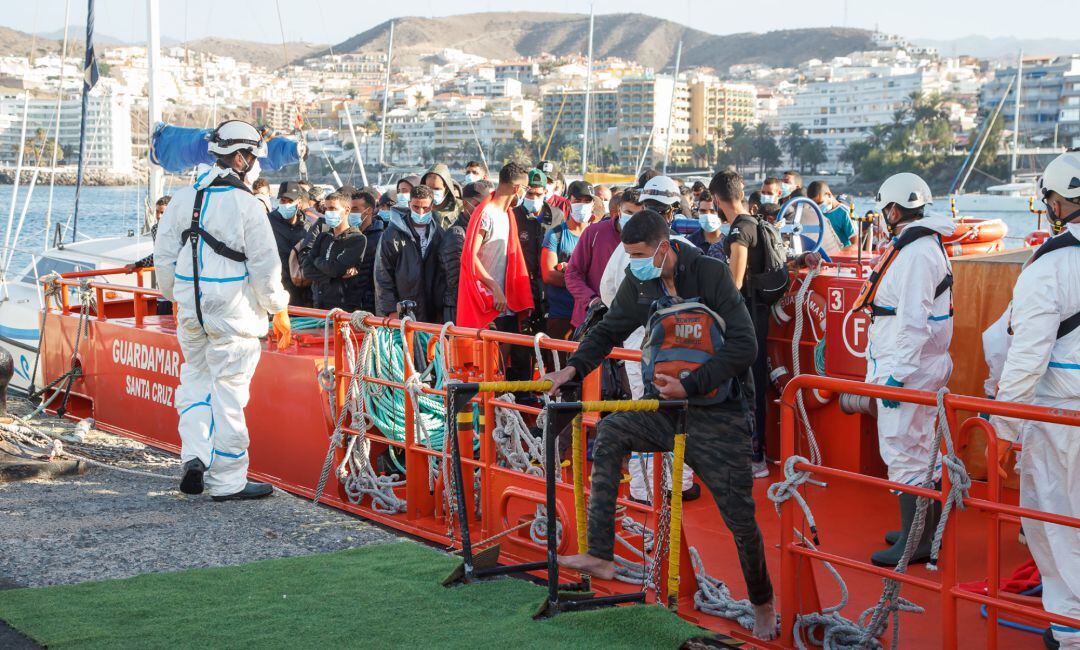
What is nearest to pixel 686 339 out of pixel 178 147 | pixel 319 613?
pixel 319 613

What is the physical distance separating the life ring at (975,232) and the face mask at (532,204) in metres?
3.06

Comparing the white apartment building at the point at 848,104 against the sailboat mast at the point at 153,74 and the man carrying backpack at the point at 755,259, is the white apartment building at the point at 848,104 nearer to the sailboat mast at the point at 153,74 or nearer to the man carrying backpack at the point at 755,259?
the sailboat mast at the point at 153,74

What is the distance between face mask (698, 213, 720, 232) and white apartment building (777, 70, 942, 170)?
457ft

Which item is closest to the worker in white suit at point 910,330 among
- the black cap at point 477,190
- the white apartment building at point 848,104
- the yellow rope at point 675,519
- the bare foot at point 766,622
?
the bare foot at point 766,622

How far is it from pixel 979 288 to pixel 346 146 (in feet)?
322

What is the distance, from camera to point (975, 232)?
7379 millimetres

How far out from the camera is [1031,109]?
5025 inches

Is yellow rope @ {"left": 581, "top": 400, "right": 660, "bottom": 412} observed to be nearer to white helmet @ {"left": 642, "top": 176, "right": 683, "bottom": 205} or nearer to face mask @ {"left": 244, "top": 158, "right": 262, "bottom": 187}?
white helmet @ {"left": 642, "top": 176, "right": 683, "bottom": 205}

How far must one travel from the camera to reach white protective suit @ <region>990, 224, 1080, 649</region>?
4094mm

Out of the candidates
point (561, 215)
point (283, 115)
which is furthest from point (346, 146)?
point (561, 215)

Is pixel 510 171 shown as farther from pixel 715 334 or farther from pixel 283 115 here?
pixel 283 115

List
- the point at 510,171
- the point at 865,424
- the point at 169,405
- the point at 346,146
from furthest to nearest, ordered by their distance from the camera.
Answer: the point at 346,146 → the point at 169,405 → the point at 510,171 → the point at 865,424

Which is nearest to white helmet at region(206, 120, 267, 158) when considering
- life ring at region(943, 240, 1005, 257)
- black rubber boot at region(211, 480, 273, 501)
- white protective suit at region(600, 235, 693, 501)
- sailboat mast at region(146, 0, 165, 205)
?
black rubber boot at region(211, 480, 273, 501)

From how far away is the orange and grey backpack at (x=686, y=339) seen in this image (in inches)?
170
